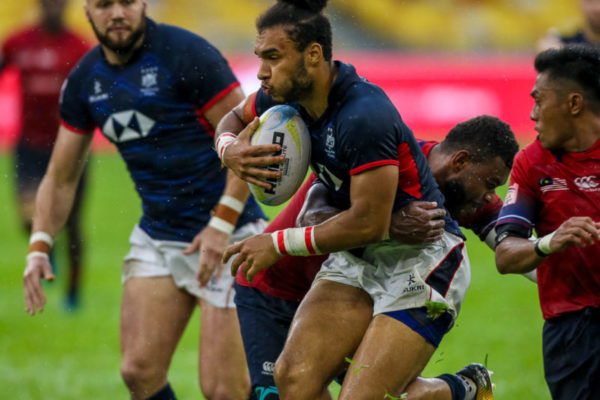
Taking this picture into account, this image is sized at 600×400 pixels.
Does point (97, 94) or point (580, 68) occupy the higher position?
point (580, 68)

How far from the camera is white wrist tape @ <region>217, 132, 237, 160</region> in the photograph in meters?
4.58

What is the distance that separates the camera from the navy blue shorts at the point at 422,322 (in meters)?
4.36

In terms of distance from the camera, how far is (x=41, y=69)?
10719 mm

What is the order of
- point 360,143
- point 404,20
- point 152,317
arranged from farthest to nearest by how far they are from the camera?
point 404,20
point 152,317
point 360,143

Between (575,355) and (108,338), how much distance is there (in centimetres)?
559

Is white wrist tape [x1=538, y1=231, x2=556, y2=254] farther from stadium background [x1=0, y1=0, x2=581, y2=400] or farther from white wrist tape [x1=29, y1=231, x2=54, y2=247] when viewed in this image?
white wrist tape [x1=29, y1=231, x2=54, y2=247]

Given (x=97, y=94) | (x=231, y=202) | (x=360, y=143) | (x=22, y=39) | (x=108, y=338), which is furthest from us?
(x=22, y=39)

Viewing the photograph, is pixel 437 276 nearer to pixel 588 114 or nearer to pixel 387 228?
pixel 387 228

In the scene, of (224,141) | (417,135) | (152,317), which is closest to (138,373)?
(152,317)

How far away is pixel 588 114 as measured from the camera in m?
4.44

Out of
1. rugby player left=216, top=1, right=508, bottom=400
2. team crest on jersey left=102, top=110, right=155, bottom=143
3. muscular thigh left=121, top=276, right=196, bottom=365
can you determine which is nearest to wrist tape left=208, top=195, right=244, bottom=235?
muscular thigh left=121, top=276, right=196, bottom=365

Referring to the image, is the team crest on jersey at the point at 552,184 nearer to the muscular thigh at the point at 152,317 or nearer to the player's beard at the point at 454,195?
the player's beard at the point at 454,195

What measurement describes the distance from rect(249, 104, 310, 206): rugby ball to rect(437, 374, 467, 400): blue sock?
1.31 m

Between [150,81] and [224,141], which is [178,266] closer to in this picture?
[150,81]
